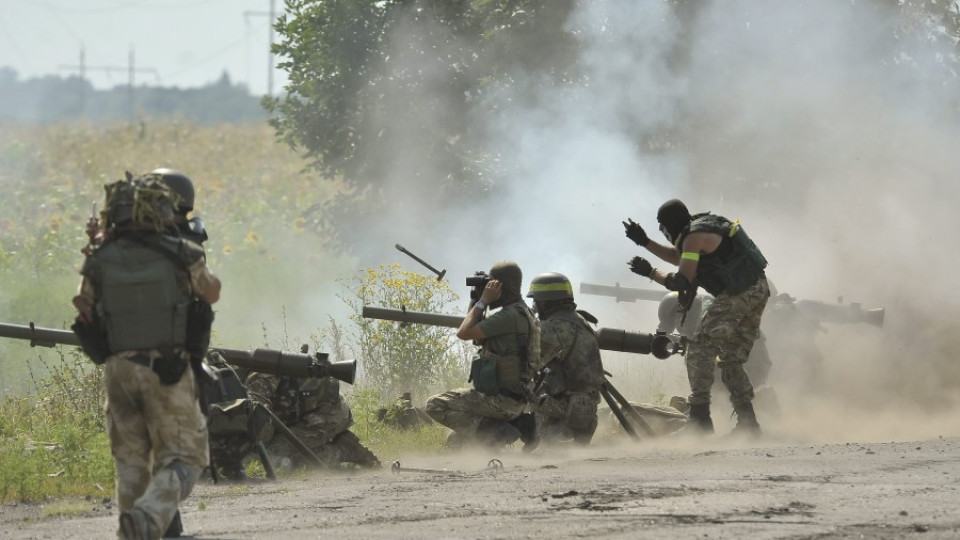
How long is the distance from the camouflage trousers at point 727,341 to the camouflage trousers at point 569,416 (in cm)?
80

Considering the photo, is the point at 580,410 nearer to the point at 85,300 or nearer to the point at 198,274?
the point at 198,274

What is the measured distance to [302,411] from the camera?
34.5 ft

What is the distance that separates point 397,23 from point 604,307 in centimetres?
560

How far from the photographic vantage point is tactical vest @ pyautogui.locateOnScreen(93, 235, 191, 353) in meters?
6.54

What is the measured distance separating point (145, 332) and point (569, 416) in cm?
541

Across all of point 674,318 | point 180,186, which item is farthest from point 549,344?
point 180,186

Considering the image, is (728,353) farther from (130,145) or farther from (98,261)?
(130,145)

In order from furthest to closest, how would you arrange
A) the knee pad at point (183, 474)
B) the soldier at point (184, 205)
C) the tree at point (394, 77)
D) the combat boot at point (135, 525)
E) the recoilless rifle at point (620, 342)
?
the tree at point (394, 77), the recoilless rifle at point (620, 342), the soldier at point (184, 205), the knee pad at point (183, 474), the combat boot at point (135, 525)

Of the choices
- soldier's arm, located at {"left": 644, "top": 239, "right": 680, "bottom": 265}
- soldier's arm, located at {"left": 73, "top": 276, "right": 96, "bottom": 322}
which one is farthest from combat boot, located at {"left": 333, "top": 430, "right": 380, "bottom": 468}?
soldier's arm, located at {"left": 73, "top": 276, "right": 96, "bottom": 322}

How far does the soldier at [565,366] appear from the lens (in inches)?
447

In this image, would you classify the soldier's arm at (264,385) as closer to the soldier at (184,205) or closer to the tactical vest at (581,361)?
the tactical vest at (581,361)

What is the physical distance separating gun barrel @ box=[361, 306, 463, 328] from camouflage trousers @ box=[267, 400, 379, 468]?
142cm

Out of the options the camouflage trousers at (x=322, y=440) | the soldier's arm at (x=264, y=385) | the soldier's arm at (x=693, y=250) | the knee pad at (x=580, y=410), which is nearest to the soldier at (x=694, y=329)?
the knee pad at (x=580, y=410)

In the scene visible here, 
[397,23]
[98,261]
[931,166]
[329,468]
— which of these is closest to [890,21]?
[931,166]
